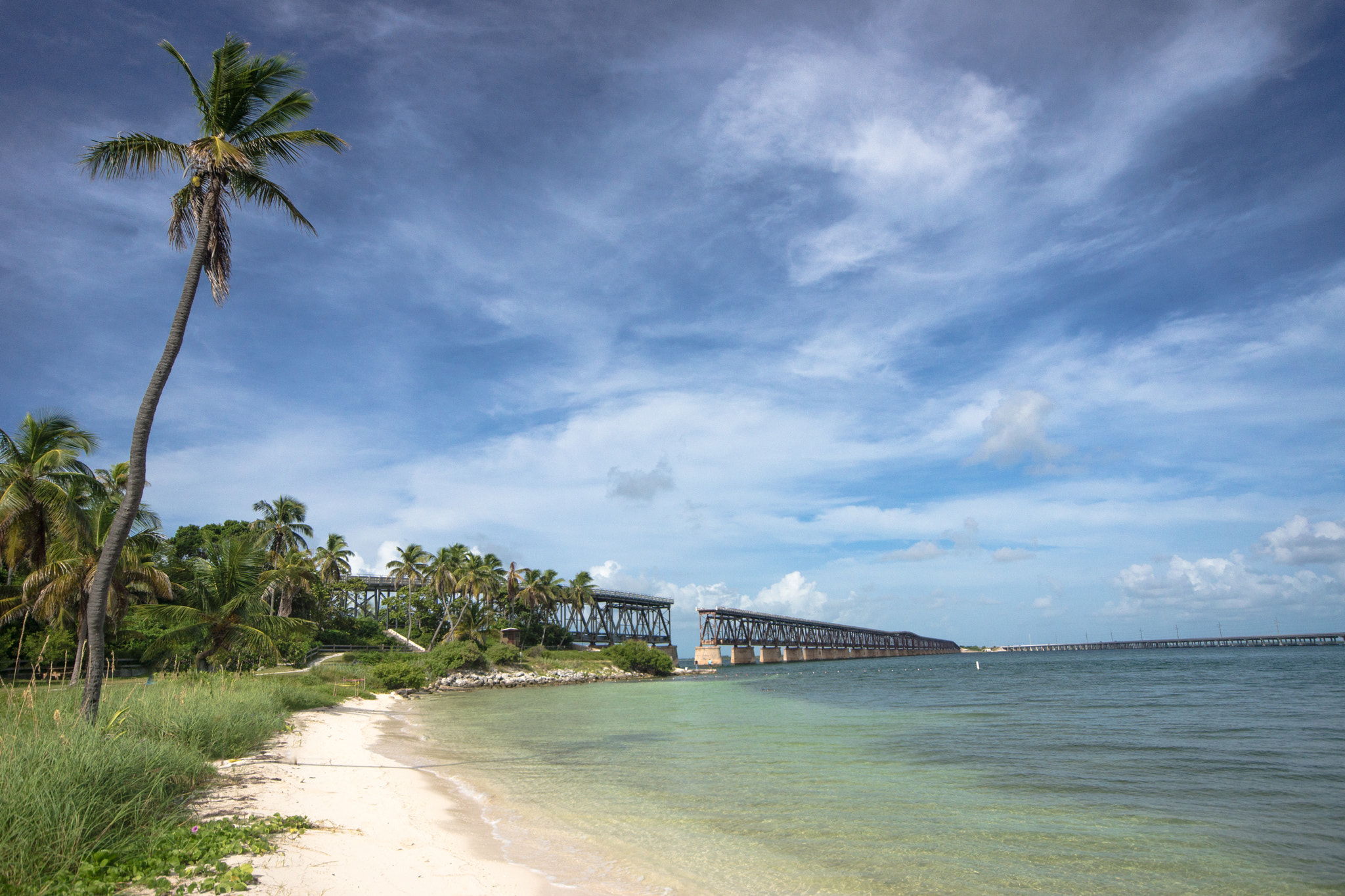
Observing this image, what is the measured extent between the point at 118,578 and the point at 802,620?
493 ft

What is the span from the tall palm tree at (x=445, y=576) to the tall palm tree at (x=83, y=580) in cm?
4358

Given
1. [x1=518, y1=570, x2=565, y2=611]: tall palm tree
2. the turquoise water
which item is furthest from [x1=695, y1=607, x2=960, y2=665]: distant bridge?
the turquoise water

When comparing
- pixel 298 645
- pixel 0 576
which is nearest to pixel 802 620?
pixel 298 645

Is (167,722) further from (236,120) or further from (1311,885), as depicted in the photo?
(1311,885)

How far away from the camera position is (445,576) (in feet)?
222

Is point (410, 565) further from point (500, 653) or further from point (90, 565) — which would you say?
point (90, 565)

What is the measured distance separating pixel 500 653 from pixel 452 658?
6.90m

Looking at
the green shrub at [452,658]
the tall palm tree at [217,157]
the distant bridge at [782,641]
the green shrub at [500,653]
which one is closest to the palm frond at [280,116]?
the tall palm tree at [217,157]

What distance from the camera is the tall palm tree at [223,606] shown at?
2195 centimetres

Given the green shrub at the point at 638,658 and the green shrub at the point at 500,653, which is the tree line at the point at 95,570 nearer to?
the green shrub at the point at 500,653

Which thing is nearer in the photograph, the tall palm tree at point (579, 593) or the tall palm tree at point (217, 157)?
the tall palm tree at point (217, 157)

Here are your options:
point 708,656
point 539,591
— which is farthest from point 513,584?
point 708,656

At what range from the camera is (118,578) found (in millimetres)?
22688

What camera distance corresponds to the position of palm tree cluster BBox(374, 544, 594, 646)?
69188mm
